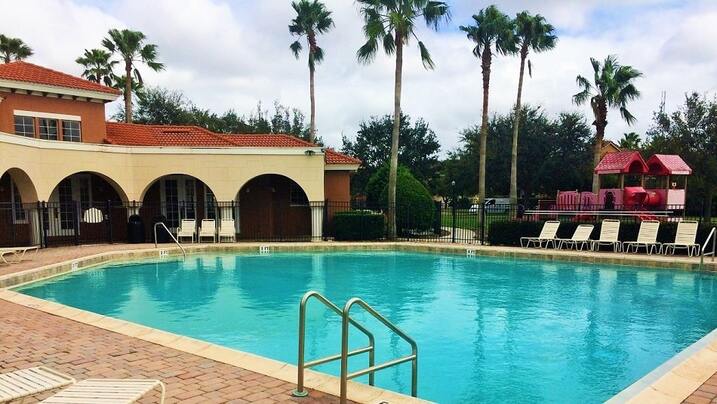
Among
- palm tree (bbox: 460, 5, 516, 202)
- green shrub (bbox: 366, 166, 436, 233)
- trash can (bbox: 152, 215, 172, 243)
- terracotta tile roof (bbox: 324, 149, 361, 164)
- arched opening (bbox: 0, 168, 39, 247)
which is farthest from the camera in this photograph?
palm tree (bbox: 460, 5, 516, 202)

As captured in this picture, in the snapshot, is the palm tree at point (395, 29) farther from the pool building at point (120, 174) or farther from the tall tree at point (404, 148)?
the tall tree at point (404, 148)

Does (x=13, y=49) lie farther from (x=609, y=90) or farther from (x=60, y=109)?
(x=609, y=90)

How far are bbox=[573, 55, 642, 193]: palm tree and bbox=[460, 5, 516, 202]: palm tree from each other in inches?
206

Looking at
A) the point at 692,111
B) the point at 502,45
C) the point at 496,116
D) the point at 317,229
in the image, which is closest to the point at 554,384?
the point at 317,229

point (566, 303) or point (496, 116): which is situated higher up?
point (496, 116)

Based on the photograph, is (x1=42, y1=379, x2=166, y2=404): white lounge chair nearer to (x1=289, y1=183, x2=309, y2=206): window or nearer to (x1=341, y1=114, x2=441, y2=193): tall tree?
(x1=289, y1=183, x2=309, y2=206): window

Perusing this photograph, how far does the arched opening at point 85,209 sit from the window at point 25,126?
89.8 inches

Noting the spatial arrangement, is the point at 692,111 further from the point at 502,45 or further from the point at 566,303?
the point at 566,303

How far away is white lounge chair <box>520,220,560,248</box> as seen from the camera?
18.1 meters

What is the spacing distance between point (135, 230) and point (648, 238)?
1955 cm

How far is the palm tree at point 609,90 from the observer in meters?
27.5

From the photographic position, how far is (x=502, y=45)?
90.6ft

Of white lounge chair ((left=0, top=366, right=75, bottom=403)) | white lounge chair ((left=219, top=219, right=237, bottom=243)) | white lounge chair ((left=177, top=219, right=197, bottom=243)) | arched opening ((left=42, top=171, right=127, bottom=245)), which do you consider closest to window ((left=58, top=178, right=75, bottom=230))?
arched opening ((left=42, top=171, right=127, bottom=245))

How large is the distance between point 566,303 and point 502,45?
67.0ft
